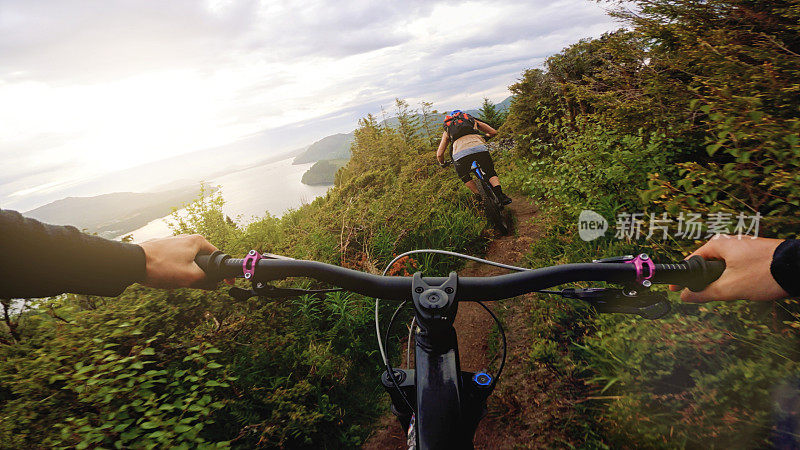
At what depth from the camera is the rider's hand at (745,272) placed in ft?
3.70

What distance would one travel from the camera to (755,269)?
1.15 metres

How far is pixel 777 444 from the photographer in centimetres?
180

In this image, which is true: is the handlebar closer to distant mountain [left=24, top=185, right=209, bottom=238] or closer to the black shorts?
the black shorts

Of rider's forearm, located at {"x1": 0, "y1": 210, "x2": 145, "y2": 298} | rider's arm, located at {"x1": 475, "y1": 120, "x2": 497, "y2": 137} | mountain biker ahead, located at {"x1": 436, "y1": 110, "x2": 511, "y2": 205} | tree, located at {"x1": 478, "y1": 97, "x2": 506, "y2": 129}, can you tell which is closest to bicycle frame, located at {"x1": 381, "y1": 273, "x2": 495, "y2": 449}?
rider's forearm, located at {"x1": 0, "y1": 210, "x2": 145, "y2": 298}

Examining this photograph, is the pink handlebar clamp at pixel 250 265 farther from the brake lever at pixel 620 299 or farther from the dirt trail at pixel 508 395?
the dirt trail at pixel 508 395

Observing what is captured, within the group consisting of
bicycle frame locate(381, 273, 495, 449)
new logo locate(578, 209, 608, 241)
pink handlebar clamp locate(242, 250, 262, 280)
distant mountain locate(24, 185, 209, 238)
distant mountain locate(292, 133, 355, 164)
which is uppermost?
distant mountain locate(292, 133, 355, 164)

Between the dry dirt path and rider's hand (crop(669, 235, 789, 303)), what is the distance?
74.6 inches

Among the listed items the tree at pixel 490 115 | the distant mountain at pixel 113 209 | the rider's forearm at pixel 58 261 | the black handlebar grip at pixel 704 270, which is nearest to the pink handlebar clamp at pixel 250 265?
the rider's forearm at pixel 58 261

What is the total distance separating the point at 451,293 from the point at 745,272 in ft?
3.76

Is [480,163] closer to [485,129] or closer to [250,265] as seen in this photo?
[485,129]

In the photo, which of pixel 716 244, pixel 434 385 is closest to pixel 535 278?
pixel 434 385

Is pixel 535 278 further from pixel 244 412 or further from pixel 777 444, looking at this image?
pixel 244 412

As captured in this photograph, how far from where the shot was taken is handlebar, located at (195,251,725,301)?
3.90 feet

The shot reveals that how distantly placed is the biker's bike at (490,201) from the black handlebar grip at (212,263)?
211 inches
